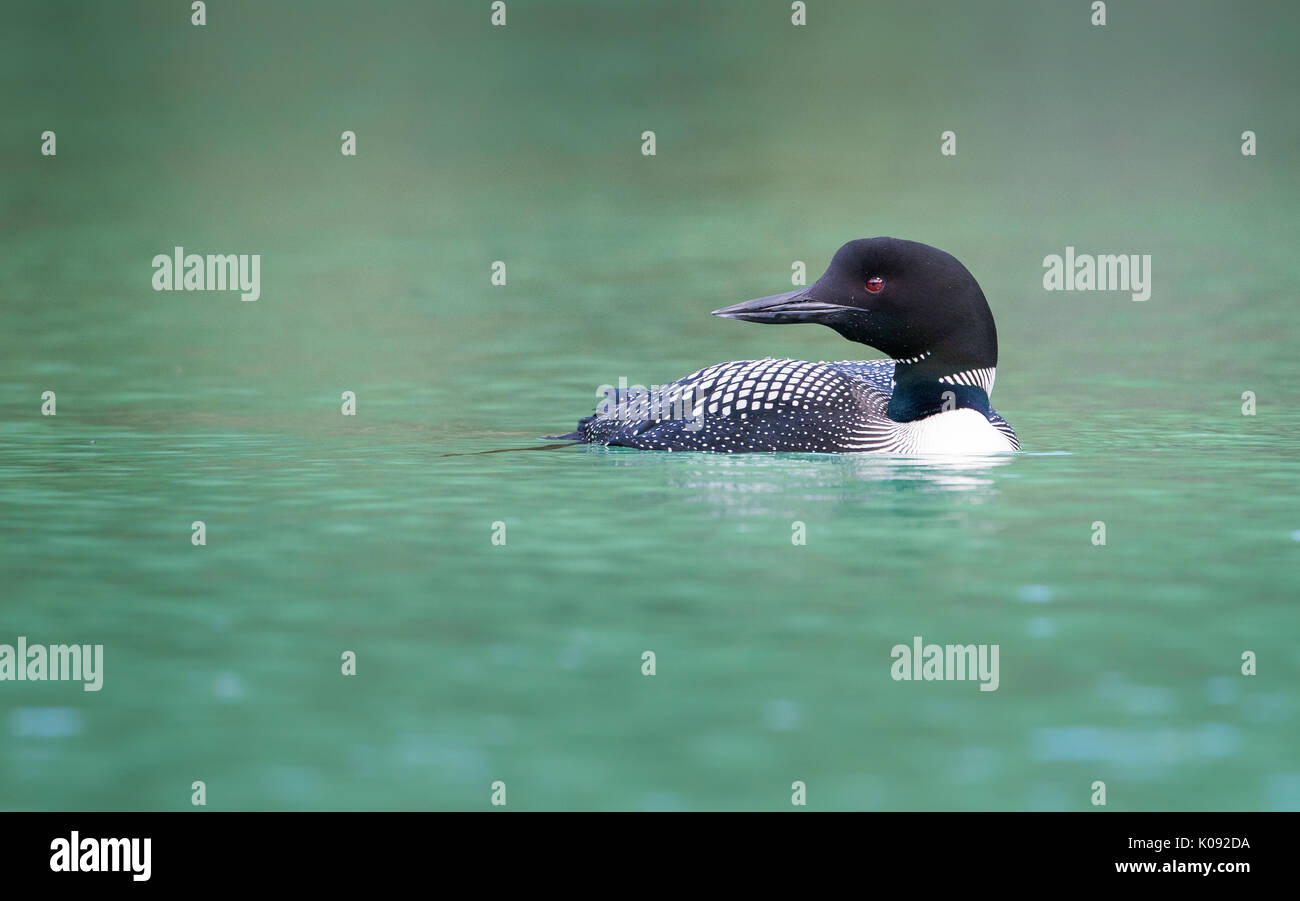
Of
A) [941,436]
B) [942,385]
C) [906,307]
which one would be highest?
→ [906,307]

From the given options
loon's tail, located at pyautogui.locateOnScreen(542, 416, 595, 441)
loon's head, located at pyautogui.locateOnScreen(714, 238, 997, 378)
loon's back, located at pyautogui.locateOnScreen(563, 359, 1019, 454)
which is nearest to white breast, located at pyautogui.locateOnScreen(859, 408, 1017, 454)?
loon's back, located at pyautogui.locateOnScreen(563, 359, 1019, 454)

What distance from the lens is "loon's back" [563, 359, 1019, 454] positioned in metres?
7.38

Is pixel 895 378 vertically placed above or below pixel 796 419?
above

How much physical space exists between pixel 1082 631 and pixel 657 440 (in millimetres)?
3083

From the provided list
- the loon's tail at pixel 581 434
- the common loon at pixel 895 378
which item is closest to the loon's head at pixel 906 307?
the common loon at pixel 895 378

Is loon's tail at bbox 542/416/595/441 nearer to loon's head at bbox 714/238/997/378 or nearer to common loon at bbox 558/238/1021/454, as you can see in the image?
common loon at bbox 558/238/1021/454

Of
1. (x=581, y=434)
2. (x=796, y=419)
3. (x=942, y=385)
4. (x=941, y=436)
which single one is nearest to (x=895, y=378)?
(x=942, y=385)

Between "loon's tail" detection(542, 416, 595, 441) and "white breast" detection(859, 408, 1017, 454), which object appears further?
"loon's tail" detection(542, 416, 595, 441)

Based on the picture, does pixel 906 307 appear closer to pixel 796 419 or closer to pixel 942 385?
pixel 942 385

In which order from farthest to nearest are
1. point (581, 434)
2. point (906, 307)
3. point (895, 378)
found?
point (581, 434) < point (895, 378) < point (906, 307)

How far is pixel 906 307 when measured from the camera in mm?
7324

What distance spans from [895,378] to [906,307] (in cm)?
35

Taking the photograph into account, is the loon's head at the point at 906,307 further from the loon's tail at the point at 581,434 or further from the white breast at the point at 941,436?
the loon's tail at the point at 581,434

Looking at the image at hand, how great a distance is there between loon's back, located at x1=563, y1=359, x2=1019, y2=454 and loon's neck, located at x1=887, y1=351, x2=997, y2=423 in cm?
3
